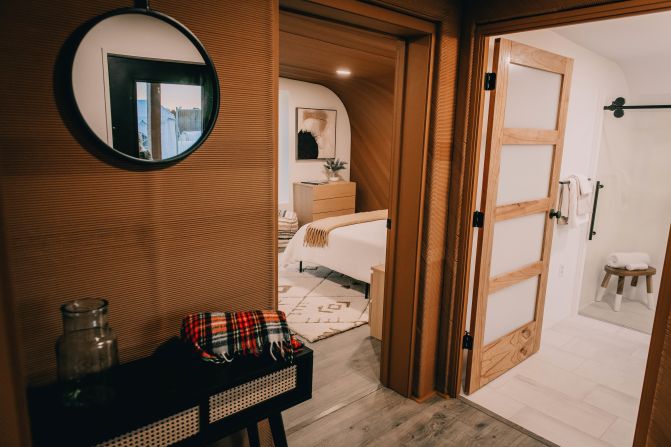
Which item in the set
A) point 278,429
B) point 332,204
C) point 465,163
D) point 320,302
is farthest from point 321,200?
point 278,429

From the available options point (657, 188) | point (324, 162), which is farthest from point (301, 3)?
A: point (324, 162)

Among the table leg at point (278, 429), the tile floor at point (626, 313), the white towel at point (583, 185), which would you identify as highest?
the white towel at point (583, 185)

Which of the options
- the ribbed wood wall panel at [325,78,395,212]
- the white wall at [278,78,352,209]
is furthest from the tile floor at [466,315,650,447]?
the white wall at [278,78,352,209]

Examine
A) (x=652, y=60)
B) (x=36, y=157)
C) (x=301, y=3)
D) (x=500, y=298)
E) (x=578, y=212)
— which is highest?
(x=652, y=60)

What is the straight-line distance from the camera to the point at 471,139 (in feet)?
7.91

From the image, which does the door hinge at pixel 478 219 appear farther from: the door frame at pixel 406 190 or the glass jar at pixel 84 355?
the glass jar at pixel 84 355

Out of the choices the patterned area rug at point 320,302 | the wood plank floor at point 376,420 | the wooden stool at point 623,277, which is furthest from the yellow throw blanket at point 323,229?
the wooden stool at point 623,277

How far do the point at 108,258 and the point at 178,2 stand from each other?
844 mm

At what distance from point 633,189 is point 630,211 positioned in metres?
0.21

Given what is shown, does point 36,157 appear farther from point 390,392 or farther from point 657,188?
point 657,188

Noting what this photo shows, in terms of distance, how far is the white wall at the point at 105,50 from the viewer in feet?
4.09

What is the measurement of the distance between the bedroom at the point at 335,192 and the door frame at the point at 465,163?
453 millimetres

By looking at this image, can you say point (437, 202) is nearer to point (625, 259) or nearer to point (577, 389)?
point (577, 389)

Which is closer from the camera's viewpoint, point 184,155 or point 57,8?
point 57,8
